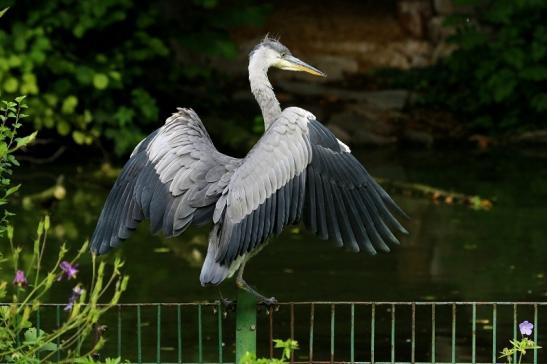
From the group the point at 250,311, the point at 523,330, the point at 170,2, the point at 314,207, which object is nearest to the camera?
the point at 523,330

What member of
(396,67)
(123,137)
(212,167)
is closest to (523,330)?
(212,167)

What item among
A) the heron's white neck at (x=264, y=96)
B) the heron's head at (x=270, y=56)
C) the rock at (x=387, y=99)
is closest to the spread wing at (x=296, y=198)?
the heron's white neck at (x=264, y=96)

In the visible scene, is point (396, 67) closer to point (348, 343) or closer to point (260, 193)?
point (348, 343)

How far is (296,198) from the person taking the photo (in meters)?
6.08

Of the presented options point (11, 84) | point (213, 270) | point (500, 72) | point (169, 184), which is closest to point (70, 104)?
point (11, 84)

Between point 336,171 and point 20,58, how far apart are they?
25.6 ft

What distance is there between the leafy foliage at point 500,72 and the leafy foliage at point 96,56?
8.77ft

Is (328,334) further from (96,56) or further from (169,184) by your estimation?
(96,56)

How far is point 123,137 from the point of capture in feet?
45.0

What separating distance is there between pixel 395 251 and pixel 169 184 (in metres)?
4.37

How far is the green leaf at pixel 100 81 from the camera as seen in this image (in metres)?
13.6

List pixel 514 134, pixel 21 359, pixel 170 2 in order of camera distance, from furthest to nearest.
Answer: pixel 170 2, pixel 514 134, pixel 21 359

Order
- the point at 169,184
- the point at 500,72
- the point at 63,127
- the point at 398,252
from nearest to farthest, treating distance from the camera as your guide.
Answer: the point at 169,184, the point at 398,252, the point at 63,127, the point at 500,72

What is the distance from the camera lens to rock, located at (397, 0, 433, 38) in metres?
18.5
